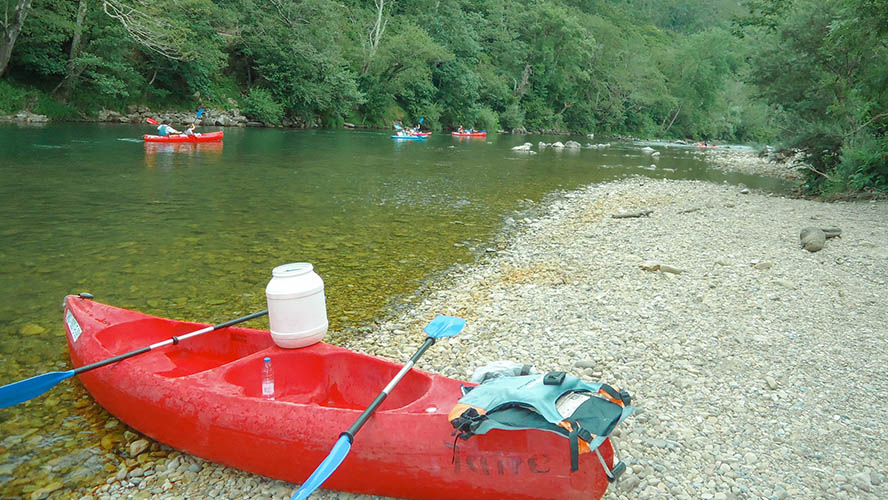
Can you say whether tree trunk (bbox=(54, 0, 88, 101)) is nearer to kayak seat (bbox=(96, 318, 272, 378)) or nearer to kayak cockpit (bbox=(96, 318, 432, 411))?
kayak seat (bbox=(96, 318, 272, 378))

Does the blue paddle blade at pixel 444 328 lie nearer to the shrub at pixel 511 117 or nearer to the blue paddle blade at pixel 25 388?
the blue paddle blade at pixel 25 388

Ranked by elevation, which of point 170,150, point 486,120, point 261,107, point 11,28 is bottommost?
point 170,150

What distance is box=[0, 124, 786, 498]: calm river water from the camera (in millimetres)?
4141

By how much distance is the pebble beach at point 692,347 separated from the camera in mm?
3418

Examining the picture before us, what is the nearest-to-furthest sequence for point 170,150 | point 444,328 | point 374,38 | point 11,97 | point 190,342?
1. point 444,328
2. point 190,342
3. point 170,150
4. point 11,97
5. point 374,38

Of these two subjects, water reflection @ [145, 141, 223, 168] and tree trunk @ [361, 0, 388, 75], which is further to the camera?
tree trunk @ [361, 0, 388, 75]

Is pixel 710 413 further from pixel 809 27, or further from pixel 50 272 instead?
pixel 809 27

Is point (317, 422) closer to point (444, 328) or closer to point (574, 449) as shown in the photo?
point (444, 328)

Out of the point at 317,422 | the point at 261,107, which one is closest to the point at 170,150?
the point at 261,107

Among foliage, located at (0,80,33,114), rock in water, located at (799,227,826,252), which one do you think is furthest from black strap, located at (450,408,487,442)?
foliage, located at (0,80,33,114)

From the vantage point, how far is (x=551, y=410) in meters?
2.98

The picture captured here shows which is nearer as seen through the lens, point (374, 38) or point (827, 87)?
point (827, 87)

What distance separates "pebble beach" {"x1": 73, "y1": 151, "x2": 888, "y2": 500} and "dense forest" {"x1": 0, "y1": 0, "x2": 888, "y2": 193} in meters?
6.62

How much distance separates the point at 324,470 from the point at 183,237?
7.14 meters
